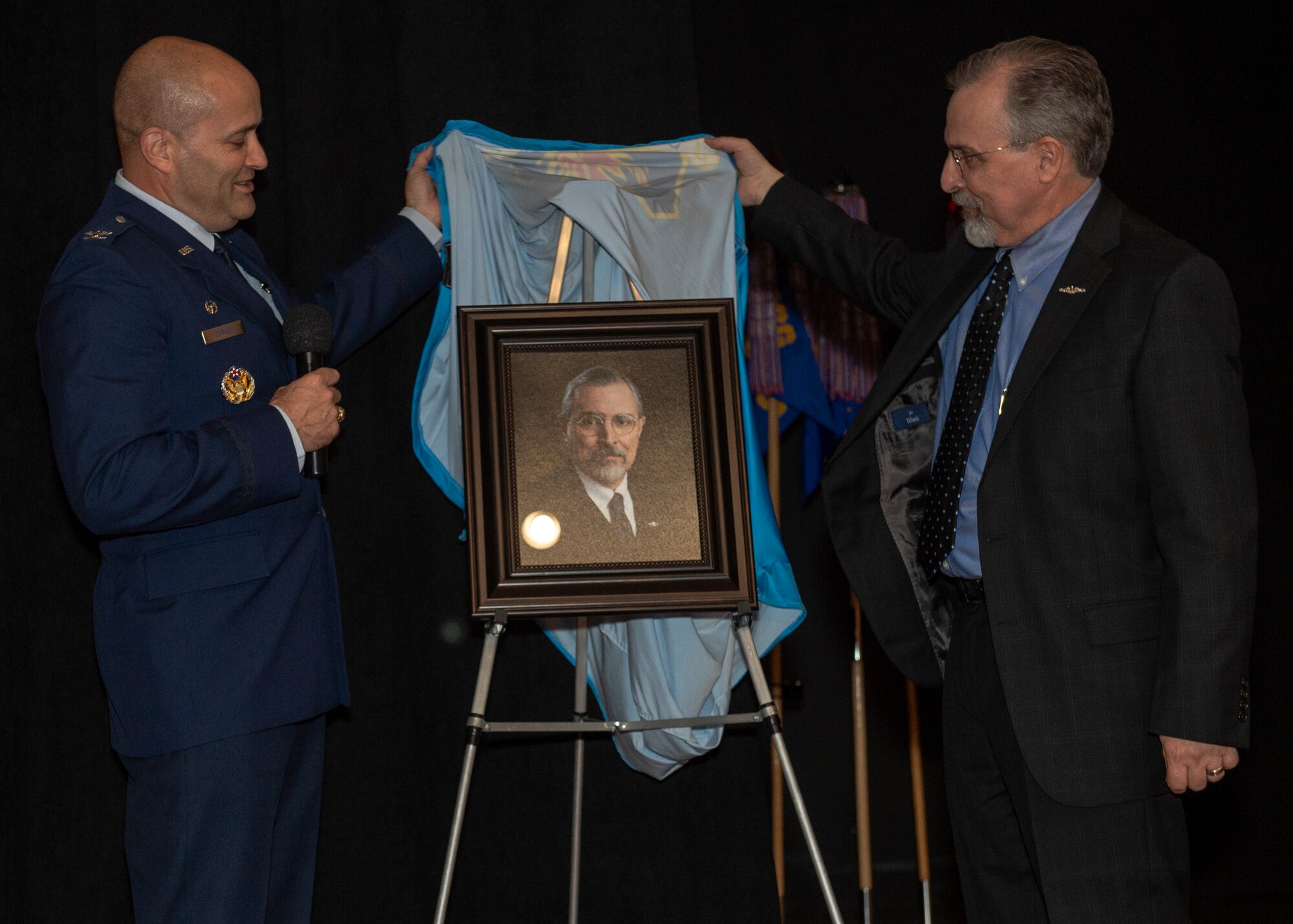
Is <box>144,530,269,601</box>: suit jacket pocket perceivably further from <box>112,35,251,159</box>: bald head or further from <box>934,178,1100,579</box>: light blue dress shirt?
<box>934,178,1100,579</box>: light blue dress shirt

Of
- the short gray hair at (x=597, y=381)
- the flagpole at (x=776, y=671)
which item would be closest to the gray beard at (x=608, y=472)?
the short gray hair at (x=597, y=381)

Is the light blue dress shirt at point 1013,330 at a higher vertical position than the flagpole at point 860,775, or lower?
higher

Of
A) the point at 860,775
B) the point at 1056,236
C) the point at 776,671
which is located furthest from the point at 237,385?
the point at 860,775

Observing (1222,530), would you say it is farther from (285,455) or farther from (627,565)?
(285,455)

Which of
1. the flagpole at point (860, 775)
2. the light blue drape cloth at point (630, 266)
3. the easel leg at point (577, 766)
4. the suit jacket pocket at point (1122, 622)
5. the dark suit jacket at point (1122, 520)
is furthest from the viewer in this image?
the flagpole at point (860, 775)

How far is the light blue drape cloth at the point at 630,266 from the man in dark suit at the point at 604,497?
0.80ft

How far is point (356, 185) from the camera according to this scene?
2.85m

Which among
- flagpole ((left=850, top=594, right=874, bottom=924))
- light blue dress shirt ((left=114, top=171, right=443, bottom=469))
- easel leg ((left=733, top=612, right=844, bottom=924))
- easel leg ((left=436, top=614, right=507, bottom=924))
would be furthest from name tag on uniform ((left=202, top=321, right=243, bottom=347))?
flagpole ((left=850, top=594, right=874, bottom=924))

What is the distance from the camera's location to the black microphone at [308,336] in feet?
6.97

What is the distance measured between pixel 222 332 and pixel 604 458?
72 cm

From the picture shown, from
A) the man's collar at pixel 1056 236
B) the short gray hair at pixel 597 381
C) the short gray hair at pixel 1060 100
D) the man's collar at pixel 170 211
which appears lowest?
the short gray hair at pixel 597 381

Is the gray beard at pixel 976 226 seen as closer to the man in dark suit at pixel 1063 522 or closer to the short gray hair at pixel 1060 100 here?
the man in dark suit at pixel 1063 522

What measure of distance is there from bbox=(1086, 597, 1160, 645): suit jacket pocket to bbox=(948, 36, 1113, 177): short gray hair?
77 centimetres

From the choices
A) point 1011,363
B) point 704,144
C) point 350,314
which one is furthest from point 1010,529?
point 350,314
